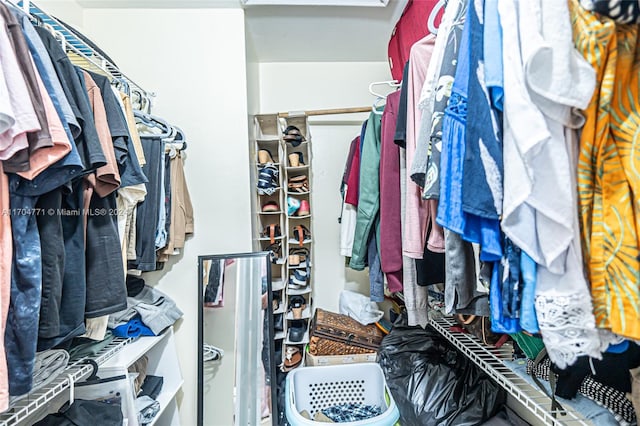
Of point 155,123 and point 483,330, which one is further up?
point 155,123

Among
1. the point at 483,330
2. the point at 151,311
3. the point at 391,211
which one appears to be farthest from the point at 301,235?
the point at 483,330

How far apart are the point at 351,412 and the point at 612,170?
149 cm

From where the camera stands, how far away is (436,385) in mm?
1307

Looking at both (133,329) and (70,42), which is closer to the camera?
(70,42)

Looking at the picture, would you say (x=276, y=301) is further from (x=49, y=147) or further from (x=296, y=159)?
(x=49, y=147)

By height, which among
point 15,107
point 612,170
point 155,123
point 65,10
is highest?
point 65,10

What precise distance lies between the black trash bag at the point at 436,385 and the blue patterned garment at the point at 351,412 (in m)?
0.17

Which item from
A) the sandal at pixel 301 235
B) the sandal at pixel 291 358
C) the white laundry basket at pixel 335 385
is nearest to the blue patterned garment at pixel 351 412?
the white laundry basket at pixel 335 385

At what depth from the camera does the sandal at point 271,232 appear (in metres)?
2.00

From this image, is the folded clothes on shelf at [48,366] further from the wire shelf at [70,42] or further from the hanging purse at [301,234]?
the hanging purse at [301,234]

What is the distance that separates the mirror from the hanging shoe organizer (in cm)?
30

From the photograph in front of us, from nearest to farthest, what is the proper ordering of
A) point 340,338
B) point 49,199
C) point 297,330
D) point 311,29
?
point 49,199
point 340,338
point 311,29
point 297,330

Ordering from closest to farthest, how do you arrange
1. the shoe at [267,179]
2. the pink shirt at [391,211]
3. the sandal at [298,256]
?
the pink shirt at [391,211] → the shoe at [267,179] → the sandal at [298,256]

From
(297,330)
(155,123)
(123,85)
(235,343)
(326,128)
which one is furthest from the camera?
(326,128)
